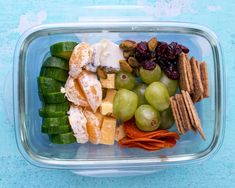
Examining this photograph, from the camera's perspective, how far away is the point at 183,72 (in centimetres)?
113

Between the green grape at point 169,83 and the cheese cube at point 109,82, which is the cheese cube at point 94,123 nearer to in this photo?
the cheese cube at point 109,82

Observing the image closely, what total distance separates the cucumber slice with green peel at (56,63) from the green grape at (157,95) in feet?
0.74

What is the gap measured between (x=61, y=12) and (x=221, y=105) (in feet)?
1.72

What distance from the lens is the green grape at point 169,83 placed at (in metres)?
1.16

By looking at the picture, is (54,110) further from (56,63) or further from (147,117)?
(147,117)

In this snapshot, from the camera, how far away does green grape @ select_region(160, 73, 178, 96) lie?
1161 mm

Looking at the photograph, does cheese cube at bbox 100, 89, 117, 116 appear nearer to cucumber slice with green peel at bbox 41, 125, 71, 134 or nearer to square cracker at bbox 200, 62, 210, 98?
cucumber slice with green peel at bbox 41, 125, 71, 134

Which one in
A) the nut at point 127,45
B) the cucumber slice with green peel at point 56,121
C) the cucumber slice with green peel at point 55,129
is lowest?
the cucumber slice with green peel at point 55,129

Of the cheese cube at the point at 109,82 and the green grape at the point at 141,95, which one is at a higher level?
the cheese cube at the point at 109,82

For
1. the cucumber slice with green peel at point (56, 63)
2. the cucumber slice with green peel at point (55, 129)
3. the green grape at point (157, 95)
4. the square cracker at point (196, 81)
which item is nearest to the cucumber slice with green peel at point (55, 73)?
the cucumber slice with green peel at point (56, 63)

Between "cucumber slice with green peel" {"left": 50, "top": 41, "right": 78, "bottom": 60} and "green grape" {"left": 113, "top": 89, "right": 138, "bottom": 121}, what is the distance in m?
0.17

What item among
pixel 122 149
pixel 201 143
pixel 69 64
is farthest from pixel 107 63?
pixel 201 143

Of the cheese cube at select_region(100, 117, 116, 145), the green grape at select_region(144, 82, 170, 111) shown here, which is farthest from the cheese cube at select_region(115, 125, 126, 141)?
the green grape at select_region(144, 82, 170, 111)

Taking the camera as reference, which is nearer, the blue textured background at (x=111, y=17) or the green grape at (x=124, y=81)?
the green grape at (x=124, y=81)
